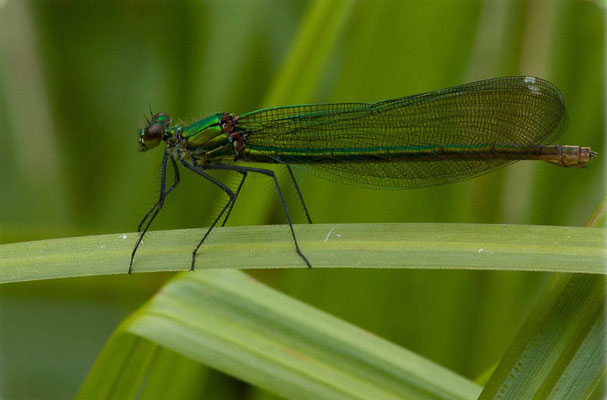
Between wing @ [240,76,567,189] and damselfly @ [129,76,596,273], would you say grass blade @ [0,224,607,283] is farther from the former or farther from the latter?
wing @ [240,76,567,189]

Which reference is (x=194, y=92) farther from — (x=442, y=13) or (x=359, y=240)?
(x=359, y=240)

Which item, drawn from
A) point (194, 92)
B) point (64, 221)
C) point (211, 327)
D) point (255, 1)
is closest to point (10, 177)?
point (64, 221)

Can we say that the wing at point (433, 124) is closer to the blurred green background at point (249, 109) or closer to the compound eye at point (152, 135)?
the blurred green background at point (249, 109)

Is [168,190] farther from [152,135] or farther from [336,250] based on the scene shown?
[336,250]

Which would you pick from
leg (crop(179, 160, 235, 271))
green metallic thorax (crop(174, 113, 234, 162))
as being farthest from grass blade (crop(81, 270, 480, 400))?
green metallic thorax (crop(174, 113, 234, 162))

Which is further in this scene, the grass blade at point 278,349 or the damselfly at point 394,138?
the damselfly at point 394,138

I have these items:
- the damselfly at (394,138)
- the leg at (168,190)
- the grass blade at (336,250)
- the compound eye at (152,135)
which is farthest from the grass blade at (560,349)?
the compound eye at (152,135)
